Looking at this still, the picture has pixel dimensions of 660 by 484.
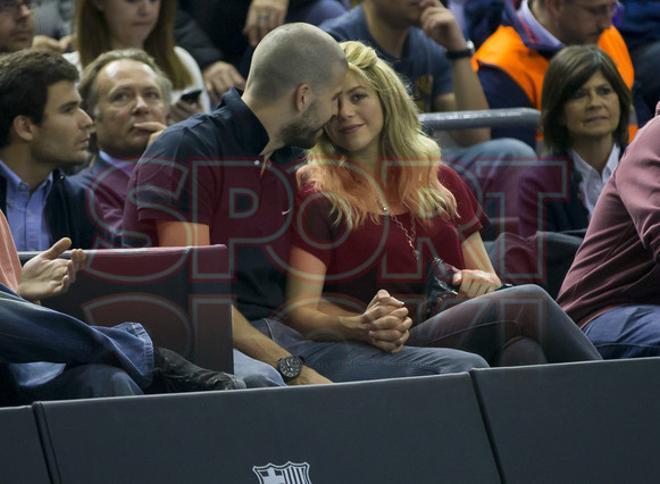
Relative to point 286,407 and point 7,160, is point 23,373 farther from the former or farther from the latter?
point 7,160

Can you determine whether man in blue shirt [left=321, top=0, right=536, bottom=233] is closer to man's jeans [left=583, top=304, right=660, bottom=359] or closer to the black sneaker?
man's jeans [left=583, top=304, right=660, bottom=359]

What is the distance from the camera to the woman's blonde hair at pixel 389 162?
4.50 meters

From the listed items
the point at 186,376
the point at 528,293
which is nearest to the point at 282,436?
the point at 186,376

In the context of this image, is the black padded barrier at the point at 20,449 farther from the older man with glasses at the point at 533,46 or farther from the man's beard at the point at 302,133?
the older man with glasses at the point at 533,46

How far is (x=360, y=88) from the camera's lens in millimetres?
4590

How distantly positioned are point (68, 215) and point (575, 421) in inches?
73.2

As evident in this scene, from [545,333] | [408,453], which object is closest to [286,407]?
[408,453]

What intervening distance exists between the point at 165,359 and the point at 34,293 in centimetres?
36

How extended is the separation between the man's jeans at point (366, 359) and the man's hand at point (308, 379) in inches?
1.9

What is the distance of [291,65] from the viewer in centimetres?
443

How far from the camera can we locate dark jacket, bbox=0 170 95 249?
4691 millimetres

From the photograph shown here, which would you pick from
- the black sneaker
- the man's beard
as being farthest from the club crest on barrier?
the man's beard

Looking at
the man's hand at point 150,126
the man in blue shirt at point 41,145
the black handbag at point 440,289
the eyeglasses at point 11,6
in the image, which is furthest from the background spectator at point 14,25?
the black handbag at point 440,289

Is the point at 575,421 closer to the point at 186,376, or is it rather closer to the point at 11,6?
the point at 186,376
